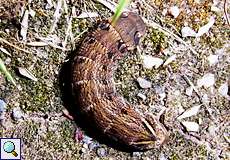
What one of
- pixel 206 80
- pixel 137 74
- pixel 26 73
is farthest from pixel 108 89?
pixel 206 80

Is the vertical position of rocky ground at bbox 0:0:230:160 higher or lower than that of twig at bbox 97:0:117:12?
lower

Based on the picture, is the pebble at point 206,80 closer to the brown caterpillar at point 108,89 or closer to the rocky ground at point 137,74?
the rocky ground at point 137,74

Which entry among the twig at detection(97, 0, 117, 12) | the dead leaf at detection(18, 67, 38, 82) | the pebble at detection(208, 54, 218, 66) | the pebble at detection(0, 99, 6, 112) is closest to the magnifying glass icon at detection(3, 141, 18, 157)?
the pebble at detection(0, 99, 6, 112)

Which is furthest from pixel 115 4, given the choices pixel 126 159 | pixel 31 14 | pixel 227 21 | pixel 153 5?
pixel 126 159

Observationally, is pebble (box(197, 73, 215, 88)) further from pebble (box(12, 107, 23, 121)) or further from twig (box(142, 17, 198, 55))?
pebble (box(12, 107, 23, 121))

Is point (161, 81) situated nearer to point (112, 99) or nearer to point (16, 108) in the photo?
point (112, 99)

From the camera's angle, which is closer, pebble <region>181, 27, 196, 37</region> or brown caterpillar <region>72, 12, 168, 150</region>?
brown caterpillar <region>72, 12, 168, 150</region>

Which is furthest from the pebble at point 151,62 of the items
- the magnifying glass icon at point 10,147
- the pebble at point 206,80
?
the magnifying glass icon at point 10,147
